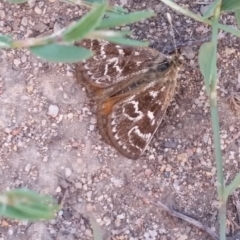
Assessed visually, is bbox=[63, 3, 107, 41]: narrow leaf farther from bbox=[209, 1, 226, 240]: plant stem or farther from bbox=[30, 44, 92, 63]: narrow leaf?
bbox=[209, 1, 226, 240]: plant stem

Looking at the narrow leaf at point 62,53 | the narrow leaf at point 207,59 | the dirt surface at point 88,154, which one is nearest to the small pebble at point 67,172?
the dirt surface at point 88,154

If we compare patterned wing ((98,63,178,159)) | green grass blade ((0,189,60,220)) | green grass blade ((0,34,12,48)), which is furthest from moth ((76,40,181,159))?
green grass blade ((0,189,60,220))

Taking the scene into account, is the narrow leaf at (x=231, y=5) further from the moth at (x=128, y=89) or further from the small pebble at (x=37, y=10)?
the small pebble at (x=37, y=10)

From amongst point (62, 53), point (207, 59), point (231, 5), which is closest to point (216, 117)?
point (207, 59)

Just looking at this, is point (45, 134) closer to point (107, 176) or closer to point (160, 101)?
point (107, 176)

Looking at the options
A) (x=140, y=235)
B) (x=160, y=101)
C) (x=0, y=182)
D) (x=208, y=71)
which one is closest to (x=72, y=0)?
(x=208, y=71)

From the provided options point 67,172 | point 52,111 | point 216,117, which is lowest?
point 67,172

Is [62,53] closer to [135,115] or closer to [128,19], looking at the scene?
[128,19]
